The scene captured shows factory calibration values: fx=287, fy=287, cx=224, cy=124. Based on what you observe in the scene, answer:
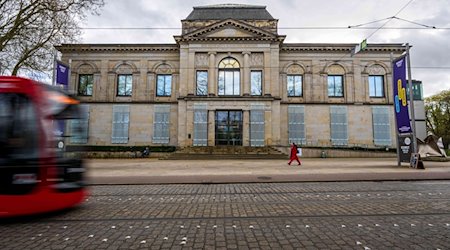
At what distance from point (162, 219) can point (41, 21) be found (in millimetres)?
21944

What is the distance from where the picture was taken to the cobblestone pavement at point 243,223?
4379mm

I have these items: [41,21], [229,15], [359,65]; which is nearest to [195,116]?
[229,15]

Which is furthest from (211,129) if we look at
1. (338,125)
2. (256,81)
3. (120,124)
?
(338,125)

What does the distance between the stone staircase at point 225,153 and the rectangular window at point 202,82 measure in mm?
7417

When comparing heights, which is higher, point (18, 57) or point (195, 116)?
point (18, 57)

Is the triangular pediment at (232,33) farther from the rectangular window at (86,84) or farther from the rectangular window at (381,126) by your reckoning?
the rectangular window at (381,126)

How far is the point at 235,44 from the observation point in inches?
1419

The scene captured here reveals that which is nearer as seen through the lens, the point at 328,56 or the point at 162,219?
the point at 162,219

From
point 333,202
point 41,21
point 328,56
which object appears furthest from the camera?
point 328,56

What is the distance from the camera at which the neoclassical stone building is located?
115ft

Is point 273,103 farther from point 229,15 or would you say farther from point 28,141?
point 28,141

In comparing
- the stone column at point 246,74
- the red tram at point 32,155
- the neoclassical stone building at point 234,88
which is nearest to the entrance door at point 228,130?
the neoclassical stone building at point 234,88

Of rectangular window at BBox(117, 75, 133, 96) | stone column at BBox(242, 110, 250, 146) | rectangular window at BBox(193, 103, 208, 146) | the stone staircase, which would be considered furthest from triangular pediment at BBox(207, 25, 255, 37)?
the stone staircase

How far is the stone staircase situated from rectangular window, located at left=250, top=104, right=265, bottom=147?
1644 millimetres
